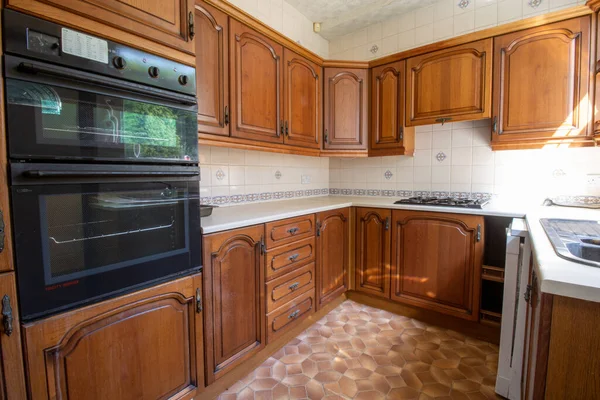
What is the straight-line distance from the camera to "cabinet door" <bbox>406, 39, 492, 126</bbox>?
201cm

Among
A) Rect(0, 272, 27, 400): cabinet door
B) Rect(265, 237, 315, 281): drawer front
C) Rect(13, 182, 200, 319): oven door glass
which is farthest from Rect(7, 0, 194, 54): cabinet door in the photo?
Rect(265, 237, 315, 281): drawer front

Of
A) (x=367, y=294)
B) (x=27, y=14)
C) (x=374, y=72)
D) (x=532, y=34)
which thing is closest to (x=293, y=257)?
(x=367, y=294)

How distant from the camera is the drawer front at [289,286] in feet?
5.62

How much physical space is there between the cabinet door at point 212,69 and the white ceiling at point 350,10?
4.03 feet

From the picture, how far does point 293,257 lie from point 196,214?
0.78 metres

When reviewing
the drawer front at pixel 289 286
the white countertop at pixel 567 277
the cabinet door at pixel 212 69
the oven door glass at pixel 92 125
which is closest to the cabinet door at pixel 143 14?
the oven door glass at pixel 92 125

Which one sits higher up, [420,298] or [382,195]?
[382,195]

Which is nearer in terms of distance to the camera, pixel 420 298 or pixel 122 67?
pixel 122 67

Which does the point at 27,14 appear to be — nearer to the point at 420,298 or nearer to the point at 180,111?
the point at 180,111

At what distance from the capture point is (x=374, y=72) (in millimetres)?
2484

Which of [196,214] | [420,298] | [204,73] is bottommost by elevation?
[420,298]

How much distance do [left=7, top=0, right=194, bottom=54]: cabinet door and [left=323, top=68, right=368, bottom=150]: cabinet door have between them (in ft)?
4.87

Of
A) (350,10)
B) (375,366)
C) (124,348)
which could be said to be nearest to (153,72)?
(124,348)

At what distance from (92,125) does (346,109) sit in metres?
2.00
